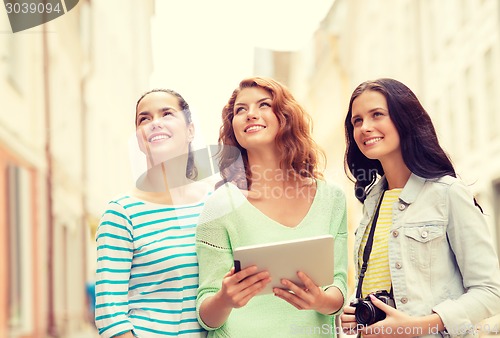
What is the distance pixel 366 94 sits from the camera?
138 centimetres

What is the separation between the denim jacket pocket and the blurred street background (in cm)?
93

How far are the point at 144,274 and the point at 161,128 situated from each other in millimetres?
307

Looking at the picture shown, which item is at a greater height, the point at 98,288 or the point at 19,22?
the point at 19,22

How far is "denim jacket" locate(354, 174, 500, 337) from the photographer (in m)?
1.26

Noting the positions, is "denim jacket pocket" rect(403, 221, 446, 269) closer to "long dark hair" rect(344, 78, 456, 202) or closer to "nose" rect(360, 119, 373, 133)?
"long dark hair" rect(344, 78, 456, 202)

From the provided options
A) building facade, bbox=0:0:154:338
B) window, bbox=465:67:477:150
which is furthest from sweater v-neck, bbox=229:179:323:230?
window, bbox=465:67:477:150

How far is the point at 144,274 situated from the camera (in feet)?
4.58

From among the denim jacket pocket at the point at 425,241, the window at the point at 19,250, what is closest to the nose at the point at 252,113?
the denim jacket pocket at the point at 425,241

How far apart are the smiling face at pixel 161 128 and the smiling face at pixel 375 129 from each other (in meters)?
0.38

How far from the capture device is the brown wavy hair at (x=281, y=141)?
4.76 feet

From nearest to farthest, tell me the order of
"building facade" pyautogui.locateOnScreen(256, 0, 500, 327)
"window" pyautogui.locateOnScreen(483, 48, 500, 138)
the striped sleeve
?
the striped sleeve, "building facade" pyautogui.locateOnScreen(256, 0, 500, 327), "window" pyautogui.locateOnScreen(483, 48, 500, 138)

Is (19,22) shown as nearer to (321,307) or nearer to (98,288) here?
(98,288)

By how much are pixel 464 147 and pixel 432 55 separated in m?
0.66

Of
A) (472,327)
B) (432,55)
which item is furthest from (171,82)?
(432,55)
